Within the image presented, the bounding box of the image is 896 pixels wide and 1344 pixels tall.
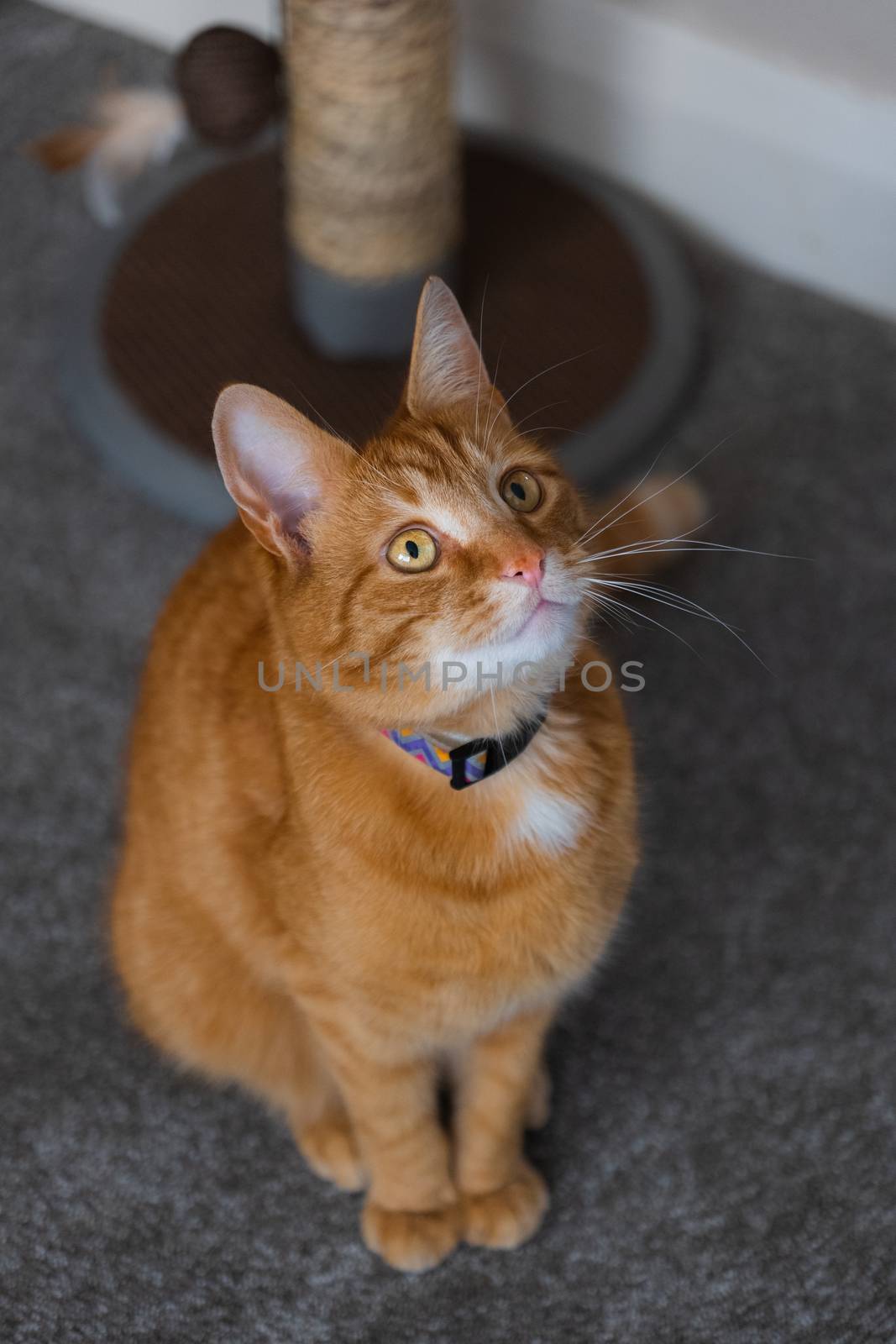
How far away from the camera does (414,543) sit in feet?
2.89

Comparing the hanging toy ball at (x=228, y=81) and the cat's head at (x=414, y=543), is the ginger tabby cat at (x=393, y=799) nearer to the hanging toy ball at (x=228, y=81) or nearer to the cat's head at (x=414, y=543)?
the cat's head at (x=414, y=543)

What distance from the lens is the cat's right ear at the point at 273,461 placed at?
0.83 metres

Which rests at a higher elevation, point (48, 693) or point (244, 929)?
point (244, 929)

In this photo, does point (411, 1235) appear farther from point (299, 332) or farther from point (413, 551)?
point (299, 332)

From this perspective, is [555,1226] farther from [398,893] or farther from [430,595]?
[430,595]

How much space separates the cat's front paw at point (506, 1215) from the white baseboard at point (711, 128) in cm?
152

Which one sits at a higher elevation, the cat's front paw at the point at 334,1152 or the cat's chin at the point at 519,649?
the cat's chin at the point at 519,649

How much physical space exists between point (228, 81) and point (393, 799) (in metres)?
1.16

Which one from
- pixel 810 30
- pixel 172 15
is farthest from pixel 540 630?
pixel 172 15

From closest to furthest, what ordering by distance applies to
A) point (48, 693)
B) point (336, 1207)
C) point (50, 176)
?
point (336, 1207) < point (48, 693) < point (50, 176)

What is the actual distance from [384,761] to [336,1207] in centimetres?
52

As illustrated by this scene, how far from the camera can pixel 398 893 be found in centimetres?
93

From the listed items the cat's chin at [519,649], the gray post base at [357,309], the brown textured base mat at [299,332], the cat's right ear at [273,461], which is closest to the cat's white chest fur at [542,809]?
the cat's chin at [519,649]

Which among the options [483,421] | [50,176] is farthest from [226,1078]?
[50,176]
